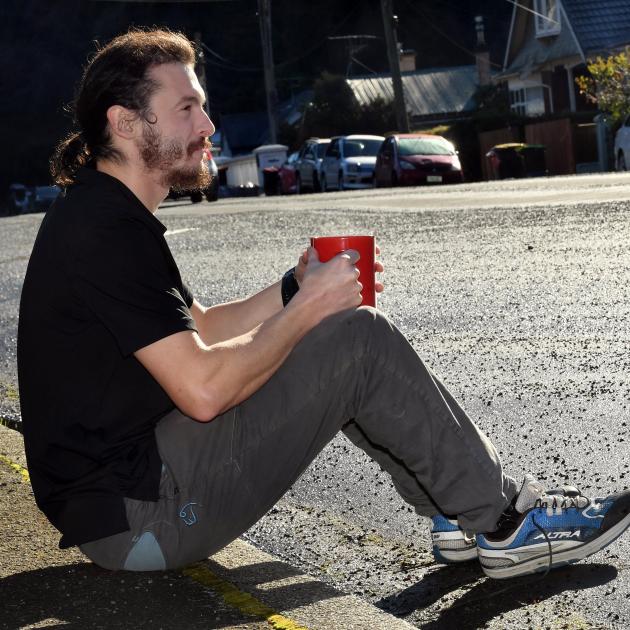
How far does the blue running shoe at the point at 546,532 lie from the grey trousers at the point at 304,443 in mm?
56

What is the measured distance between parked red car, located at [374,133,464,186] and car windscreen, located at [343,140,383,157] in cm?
261

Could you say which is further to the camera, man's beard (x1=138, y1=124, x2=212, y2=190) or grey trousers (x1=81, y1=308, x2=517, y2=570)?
man's beard (x1=138, y1=124, x2=212, y2=190)

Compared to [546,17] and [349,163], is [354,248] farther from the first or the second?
[546,17]

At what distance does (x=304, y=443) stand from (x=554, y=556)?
0.69 meters

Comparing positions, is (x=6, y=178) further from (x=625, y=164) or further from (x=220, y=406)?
(x=220, y=406)

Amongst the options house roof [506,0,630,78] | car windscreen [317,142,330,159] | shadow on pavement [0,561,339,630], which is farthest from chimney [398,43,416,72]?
shadow on pavement [0,561,339,630]

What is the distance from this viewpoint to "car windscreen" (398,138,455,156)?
30812 millimetres

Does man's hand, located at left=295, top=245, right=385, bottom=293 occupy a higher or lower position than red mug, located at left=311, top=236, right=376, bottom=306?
lower

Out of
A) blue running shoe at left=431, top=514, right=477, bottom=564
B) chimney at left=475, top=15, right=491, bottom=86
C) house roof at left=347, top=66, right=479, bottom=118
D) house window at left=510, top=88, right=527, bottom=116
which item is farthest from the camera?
house roof at left=347, top=66, right=479, bottom=118

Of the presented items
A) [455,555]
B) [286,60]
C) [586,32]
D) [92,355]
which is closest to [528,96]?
[586,32]

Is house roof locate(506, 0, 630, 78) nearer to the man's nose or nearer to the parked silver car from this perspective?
the parked silver car

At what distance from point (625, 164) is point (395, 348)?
25.4 meters

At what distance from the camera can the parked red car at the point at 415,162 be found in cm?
3014

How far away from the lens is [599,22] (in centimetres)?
4553
